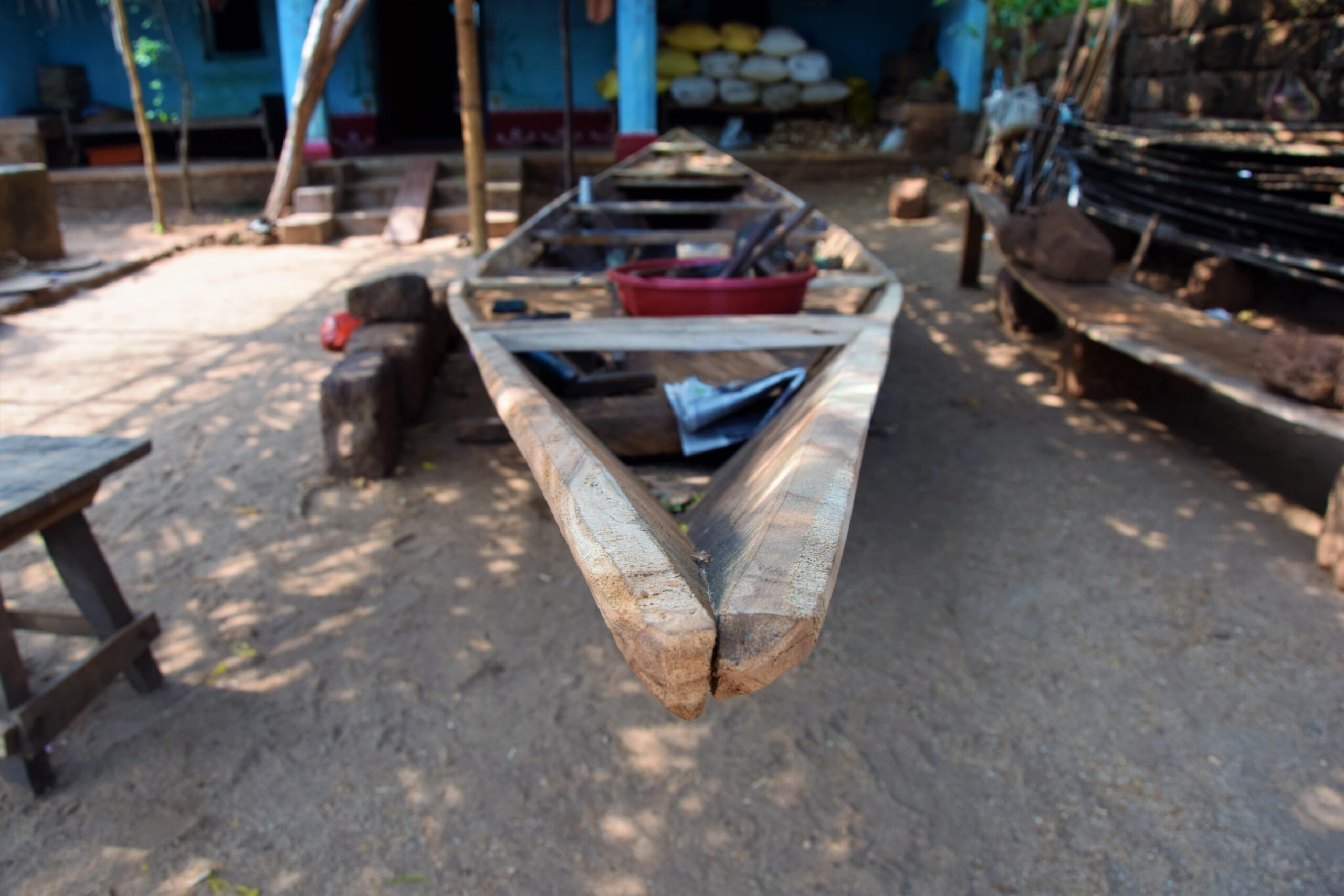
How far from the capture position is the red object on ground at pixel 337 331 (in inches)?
193

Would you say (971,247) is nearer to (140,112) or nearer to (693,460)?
(693,460)

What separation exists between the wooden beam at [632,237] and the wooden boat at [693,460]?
0.04 feet

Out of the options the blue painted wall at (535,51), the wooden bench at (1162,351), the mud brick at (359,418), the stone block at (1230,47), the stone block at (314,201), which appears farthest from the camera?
the blue painted wall at (535,51)

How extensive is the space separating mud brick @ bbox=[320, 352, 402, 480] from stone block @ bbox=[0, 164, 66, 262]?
16.5ft

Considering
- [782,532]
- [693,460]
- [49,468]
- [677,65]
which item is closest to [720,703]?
[693,460]

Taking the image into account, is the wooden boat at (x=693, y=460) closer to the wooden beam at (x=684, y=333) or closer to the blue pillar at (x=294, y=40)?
the wooden beam at (x=684, y=333)

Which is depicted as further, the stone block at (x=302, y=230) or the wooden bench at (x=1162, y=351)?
the stone block at (x=302, y=230)

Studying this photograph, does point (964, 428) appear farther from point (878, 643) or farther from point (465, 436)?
point (465, 436)

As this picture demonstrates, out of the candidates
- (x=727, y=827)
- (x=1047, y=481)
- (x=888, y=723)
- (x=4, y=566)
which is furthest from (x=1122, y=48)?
(x=4, y=566)

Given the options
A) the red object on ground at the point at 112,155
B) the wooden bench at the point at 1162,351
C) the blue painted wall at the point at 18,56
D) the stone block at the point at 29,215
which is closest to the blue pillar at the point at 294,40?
the stone block at the point at 29,215

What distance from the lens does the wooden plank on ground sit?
313 inches

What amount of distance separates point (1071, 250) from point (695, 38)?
7302mm

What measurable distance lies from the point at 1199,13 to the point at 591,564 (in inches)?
270

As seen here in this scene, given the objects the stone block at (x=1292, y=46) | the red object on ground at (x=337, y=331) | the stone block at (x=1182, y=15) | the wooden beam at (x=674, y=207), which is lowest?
the red object on ground at (x=337, y=331)
